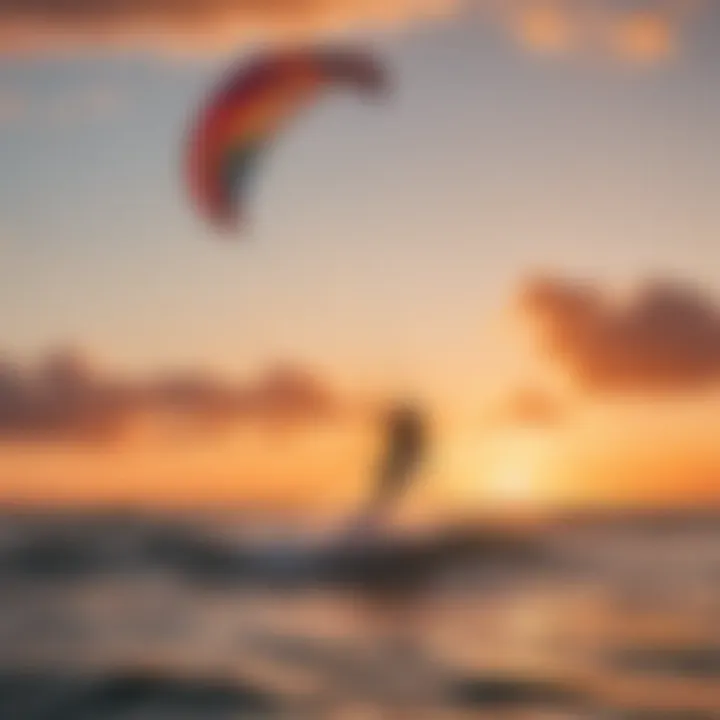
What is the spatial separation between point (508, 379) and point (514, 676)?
35cm

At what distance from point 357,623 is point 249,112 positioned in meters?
0.63

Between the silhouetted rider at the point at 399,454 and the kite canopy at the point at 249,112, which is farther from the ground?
the kite canopy at the point at 249,112

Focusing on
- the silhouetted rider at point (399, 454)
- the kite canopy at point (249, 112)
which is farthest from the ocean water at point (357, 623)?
the kite canopy at point (249, 112)

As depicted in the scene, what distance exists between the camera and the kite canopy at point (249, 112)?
1.62 m

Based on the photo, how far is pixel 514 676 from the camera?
1.55 meters

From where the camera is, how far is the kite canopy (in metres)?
1.62

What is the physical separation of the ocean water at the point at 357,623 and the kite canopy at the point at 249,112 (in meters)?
0.41

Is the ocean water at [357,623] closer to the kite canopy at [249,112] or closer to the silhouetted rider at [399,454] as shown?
the silhouetted rider at [399,454]

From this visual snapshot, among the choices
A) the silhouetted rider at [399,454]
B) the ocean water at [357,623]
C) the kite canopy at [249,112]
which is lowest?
the ocean water at [357,623]

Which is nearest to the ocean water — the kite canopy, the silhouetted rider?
the silhouetted rider

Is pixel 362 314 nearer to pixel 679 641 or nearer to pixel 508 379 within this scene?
pixel 508 379

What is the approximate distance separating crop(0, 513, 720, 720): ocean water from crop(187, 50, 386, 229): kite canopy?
1.33 ft

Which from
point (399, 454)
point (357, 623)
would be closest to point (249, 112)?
point (399, 454)

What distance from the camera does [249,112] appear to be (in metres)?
1.62
